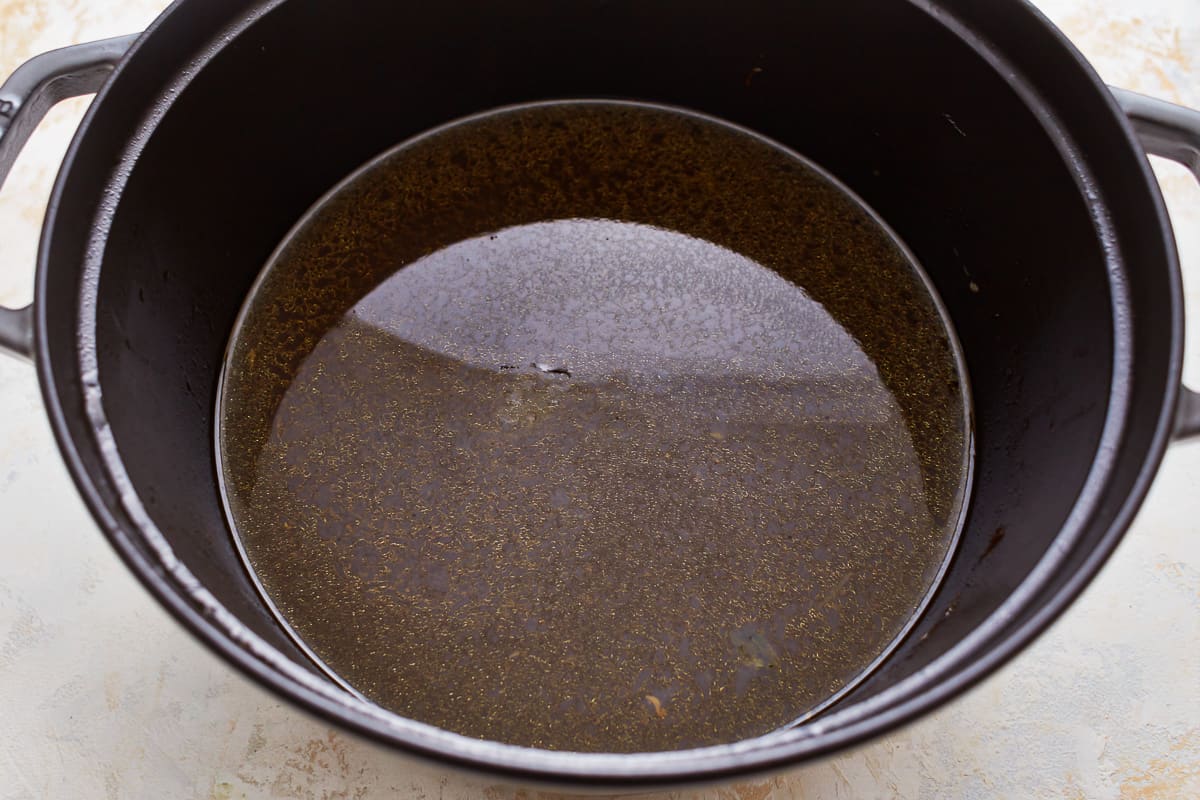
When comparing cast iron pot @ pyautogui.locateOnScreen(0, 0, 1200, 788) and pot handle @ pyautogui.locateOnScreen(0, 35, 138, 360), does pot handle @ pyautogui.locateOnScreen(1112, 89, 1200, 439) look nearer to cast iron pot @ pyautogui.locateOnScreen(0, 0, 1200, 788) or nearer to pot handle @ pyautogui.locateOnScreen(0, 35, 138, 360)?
cast iron pot @ pyautogui.locateOnScreen(0, 0, 1200, 788)

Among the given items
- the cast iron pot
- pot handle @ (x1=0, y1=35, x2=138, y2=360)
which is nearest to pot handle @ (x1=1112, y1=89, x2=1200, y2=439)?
the cast iron pot

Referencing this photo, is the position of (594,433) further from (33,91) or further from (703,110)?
(33,91)

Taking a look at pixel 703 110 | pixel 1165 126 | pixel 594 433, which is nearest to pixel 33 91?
pixel 594 433

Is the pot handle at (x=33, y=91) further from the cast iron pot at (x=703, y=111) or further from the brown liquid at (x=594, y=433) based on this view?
the brown liquid at (x=594, y=433)

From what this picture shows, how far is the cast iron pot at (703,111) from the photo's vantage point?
745 mm

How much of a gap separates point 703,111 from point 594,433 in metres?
0.47

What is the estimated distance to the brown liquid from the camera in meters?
1.02

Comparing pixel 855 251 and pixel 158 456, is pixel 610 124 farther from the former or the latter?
pixel 158 456

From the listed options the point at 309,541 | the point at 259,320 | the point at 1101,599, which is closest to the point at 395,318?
the point at 259,320

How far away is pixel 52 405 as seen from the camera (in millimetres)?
735

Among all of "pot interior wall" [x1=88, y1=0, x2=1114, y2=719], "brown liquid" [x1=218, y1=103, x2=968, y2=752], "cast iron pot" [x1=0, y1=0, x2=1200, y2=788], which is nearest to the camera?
"cast iron pot" [x1=0, y1=0, x2=1200, y2=788]

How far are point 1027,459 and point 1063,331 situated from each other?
137 millimetres

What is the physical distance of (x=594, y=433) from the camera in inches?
44.0

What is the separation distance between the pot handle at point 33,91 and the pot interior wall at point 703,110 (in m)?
0.07
